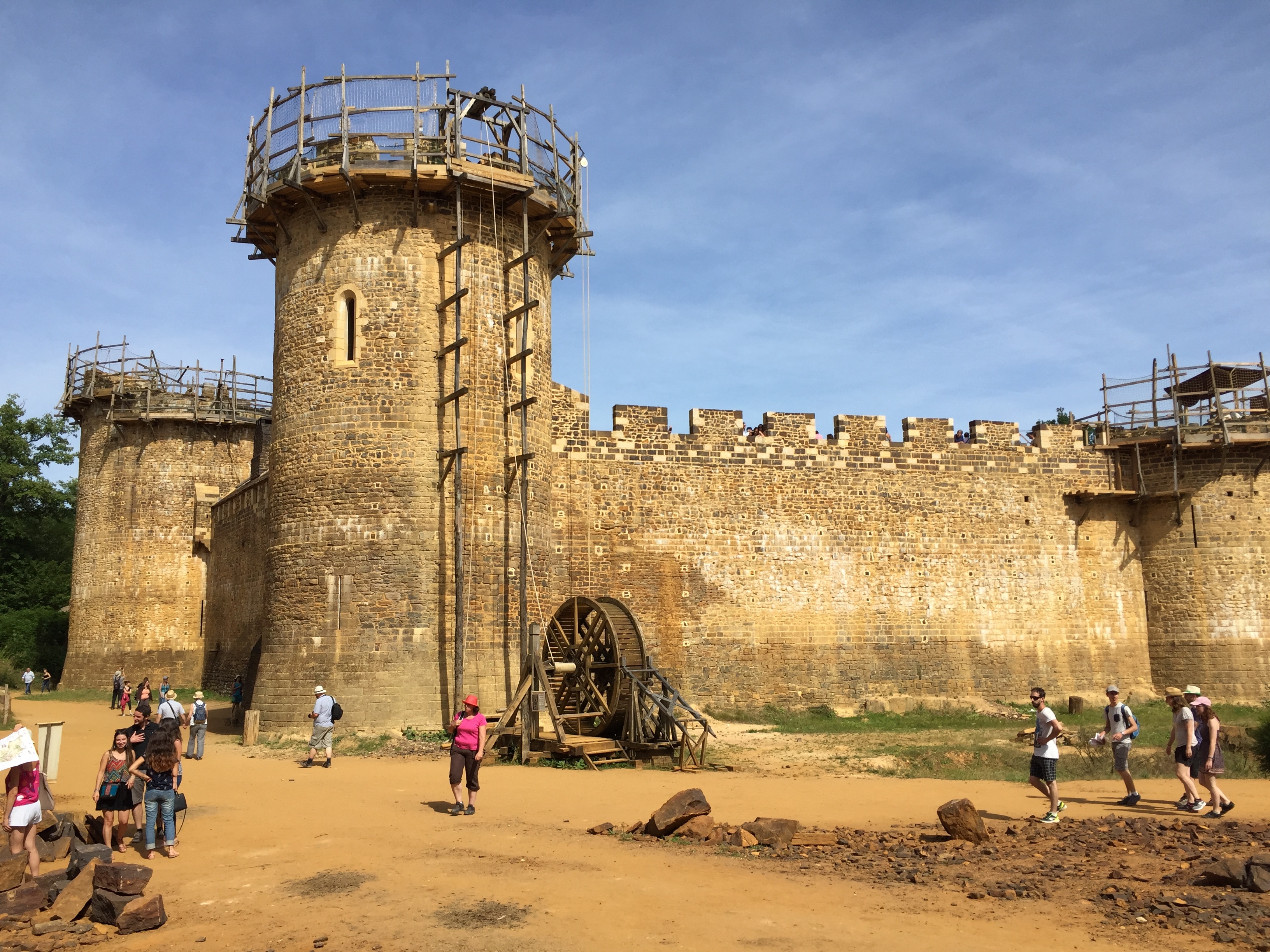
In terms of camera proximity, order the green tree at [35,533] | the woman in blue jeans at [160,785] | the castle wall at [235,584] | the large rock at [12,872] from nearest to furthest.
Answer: the large rock at [12,872] < the woman in blue jeans at [160,785] < the castle wall at [235,584] < the green tree at [35,533]

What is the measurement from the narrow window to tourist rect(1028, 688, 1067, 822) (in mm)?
11917

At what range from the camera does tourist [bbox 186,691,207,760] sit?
14.8 metres

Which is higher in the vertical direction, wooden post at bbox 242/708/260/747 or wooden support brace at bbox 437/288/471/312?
wooden support brace at bbox 437/288/471/312

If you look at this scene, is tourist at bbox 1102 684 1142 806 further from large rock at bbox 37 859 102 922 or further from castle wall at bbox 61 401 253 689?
castle wall at bbox 61 401 253 689

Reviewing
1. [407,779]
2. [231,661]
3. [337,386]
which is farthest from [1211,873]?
[231,661]

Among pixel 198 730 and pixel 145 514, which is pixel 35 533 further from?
pixel 198 730

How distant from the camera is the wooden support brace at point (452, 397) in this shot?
1659 centimetres

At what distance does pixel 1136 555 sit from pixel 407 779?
1709 cm

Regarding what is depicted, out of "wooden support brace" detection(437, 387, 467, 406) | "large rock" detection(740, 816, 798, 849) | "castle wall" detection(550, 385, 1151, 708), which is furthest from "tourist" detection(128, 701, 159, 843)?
"castle wall" detection(550, 385, 1151, 708)

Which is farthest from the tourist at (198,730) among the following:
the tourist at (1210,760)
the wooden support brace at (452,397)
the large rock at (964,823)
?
the tourist at (1210,760)

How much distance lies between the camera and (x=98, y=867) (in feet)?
24.1

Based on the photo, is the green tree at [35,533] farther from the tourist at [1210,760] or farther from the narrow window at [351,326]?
the tourist at [1210,760]

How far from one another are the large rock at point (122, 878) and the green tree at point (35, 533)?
29.6 m

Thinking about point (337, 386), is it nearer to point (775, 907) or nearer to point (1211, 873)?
point (775, 907)
